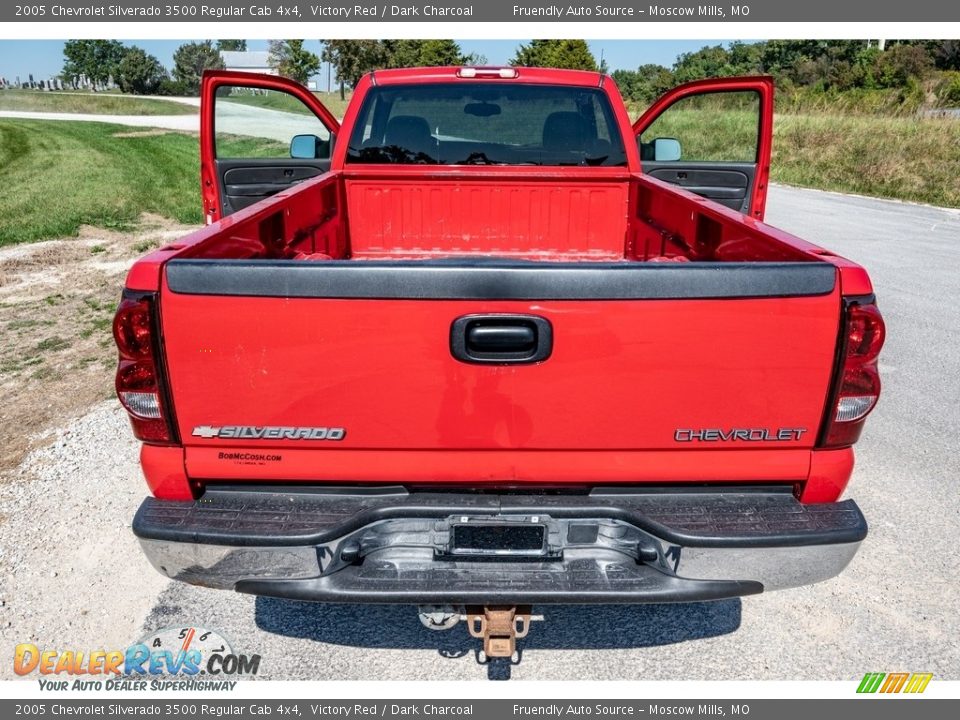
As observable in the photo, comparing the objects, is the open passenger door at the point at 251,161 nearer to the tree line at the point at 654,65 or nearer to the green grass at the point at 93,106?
the tree line at the point at 654,65

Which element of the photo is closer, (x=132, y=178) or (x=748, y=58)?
(x=132, y=178)

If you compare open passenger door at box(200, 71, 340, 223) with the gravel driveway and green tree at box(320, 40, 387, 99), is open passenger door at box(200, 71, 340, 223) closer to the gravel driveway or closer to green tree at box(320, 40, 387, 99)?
the gravel driveway

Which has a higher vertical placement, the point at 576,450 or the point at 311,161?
the point at 311,161

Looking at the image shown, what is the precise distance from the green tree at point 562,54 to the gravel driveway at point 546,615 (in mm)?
47288

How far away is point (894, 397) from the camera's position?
17.5 feet

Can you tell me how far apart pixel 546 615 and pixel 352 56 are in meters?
51.9

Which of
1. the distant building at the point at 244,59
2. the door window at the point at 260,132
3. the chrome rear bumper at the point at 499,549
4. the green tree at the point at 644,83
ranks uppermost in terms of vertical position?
the distant building at the point at 244,59

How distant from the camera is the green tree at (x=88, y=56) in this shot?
91188 mm

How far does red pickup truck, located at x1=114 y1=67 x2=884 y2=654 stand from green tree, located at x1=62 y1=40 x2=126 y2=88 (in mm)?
105410

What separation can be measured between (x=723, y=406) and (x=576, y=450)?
472mm

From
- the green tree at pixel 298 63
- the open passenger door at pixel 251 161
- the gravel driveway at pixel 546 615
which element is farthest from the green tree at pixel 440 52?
the gravel driveway at pixel 546 615

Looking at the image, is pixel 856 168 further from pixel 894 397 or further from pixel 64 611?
pixel 64 611
